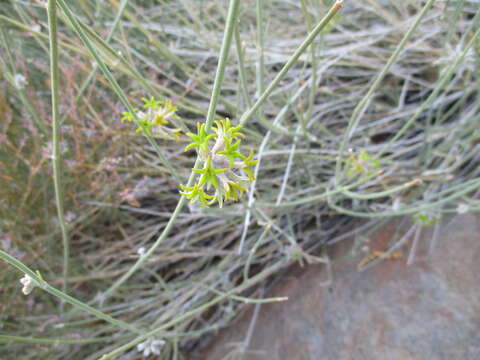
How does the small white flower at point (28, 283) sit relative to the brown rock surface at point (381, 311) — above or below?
above

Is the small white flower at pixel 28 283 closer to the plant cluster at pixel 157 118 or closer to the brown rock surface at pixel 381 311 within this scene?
the plant cluster at pixel 157 118

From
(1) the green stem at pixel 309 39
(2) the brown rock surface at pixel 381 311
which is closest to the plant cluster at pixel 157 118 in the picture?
(1) the green stem at pixel 309 39

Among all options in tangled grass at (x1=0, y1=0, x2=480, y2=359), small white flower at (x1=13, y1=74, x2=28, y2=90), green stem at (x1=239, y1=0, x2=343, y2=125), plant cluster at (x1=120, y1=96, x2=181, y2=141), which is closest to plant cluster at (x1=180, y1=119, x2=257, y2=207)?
green stem at (x1=239, y1=0, x2=343, y2=125)

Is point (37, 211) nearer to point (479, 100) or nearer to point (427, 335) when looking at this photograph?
point (427, 335)

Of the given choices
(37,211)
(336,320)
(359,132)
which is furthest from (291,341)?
(37,211)

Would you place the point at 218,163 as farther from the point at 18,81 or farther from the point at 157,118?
the point at 18,81

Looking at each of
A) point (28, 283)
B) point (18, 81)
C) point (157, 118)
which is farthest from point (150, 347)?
point (18, 81)

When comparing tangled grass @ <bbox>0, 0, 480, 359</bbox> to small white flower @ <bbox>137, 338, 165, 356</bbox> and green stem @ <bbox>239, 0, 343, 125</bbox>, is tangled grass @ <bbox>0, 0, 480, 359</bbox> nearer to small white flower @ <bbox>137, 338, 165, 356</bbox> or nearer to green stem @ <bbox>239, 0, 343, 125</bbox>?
small white flower @ <bbox>137, 338, 165, 356</bbox>
